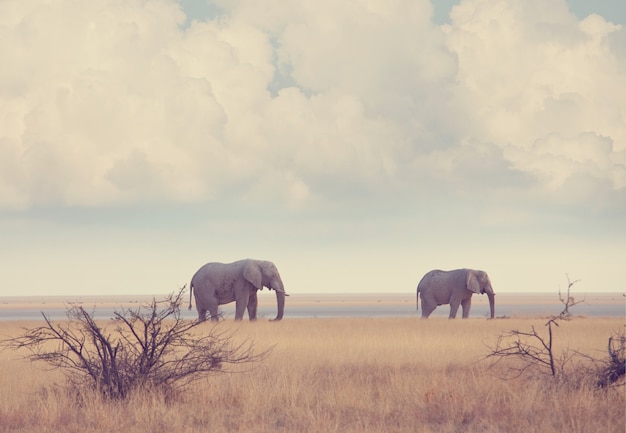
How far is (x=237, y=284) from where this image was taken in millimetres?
34031

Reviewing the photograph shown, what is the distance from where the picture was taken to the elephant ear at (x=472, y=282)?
39.3 metres

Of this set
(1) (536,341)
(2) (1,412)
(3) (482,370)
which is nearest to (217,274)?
(1) (536,341)

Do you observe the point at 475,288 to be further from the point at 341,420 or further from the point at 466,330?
the point at 341,420

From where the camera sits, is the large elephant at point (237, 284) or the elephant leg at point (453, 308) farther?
the elephant leg at point (453, 308)

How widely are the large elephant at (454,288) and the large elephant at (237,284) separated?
29.6ft

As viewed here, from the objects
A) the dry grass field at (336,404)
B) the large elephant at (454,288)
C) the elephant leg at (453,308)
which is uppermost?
the large elephant at (454,288)

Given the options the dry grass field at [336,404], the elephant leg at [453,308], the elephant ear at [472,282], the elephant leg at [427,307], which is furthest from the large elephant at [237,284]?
the dry grass field at [336,404]

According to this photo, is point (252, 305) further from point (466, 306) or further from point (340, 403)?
point (340, 403)

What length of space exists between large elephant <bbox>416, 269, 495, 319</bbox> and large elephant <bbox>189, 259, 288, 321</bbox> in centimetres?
902

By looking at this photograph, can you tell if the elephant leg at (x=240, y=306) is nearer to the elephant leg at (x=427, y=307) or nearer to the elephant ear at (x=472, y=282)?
the elephant leg at (x=427, y=307)

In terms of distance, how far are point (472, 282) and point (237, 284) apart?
11.4 metres

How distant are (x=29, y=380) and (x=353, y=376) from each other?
5.73m

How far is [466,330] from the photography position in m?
29.6

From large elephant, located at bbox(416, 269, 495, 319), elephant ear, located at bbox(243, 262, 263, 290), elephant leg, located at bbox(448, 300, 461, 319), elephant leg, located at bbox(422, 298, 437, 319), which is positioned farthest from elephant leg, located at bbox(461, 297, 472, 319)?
elephant ear, located at bbox(243, 262, 263, 290)
